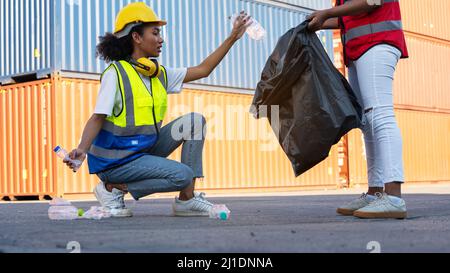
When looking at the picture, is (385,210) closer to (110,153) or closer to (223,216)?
(223,216)

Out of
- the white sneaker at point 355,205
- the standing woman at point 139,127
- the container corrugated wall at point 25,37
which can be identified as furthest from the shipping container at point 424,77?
the standing woman at point 139,127

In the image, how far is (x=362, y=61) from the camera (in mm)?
4070

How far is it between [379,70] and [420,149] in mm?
16624

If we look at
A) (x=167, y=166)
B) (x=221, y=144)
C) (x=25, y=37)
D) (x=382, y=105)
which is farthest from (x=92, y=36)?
(x=382, y=105)

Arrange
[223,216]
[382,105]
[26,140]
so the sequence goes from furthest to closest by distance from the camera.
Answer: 1. [26,140]
2. [223,216]
3. [382,105]

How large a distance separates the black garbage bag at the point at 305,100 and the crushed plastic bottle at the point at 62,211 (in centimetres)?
132

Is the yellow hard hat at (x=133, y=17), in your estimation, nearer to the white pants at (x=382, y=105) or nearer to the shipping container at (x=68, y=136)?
the white pants at (x=382, y=105)

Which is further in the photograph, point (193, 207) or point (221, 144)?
point (221, 144)

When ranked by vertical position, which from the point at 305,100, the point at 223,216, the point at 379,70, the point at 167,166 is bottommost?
the point at 223,216

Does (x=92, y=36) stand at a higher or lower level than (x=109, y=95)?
higher

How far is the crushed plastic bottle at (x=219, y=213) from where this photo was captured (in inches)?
161

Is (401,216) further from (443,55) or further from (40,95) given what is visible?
(443,55)

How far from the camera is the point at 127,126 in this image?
4.12 m

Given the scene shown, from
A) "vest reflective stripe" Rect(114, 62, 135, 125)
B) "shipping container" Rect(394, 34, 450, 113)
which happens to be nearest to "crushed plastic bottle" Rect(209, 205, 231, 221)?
"vest reflective stripe" Rect(114, 62, 135, 125)
